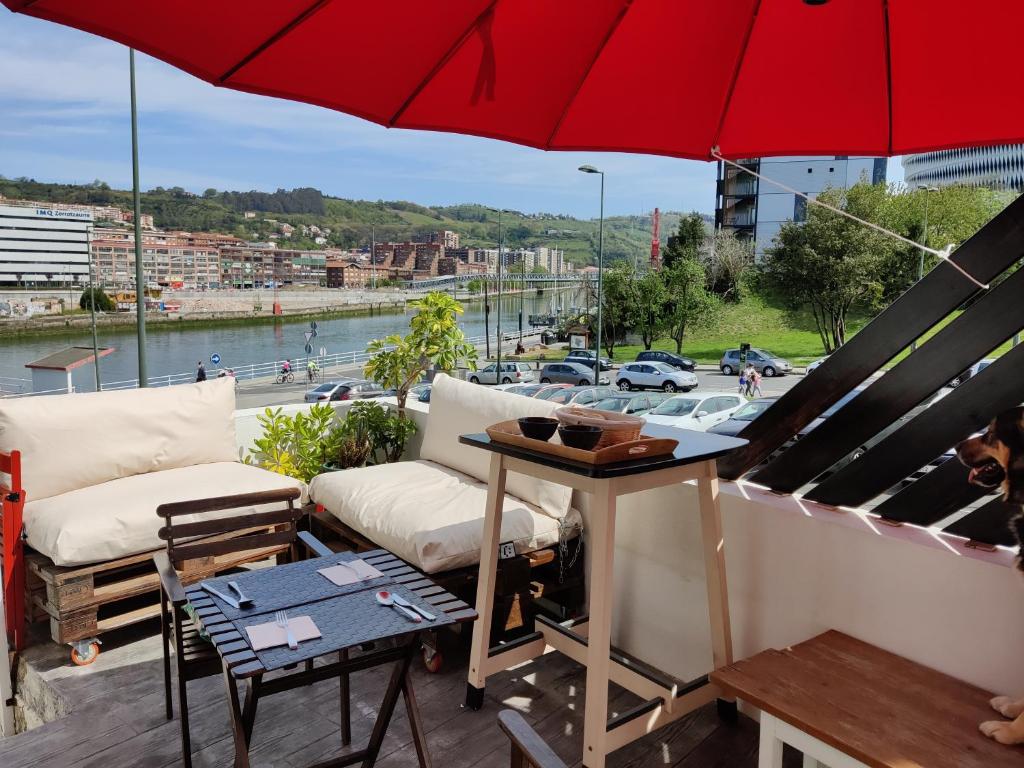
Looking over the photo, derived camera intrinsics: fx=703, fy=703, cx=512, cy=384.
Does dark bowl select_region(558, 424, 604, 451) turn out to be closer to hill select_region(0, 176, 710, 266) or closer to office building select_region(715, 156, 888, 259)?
office building select_region(715, 156, 888, 259)

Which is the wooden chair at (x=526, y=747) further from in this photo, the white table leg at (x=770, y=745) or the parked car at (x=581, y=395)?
the parked car at (x=581, y=395)

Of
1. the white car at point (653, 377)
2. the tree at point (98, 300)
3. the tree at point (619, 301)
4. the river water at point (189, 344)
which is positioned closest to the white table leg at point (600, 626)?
the white car at point (653, 377)

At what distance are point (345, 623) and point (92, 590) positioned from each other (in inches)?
60.7

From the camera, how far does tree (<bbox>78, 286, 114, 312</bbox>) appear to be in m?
12.9

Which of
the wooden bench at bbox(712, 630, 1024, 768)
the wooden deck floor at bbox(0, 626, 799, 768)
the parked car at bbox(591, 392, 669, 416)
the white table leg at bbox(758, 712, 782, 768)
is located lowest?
the wooden deck floor at bbox(0, 626, 799, 768)

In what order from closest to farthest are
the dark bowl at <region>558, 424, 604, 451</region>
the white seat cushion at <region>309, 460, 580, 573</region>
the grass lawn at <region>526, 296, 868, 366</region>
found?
the dark bowl at <region>558, 424, 604, 451</region> → the white seat cushion at <region>309, 460, 580, 573</region> → the grass lawn at <region>526, 296, 868, 366</region>

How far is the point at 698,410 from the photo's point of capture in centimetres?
291

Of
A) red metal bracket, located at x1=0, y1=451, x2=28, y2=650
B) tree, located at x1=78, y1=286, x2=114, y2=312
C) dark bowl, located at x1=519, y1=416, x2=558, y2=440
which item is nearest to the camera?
dark bowl, located at x1=519, y1=416, x2=558, y2=440

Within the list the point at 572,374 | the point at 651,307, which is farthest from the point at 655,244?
the point at 572,374

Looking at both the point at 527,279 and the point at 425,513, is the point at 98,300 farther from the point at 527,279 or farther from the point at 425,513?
the point at 425,513

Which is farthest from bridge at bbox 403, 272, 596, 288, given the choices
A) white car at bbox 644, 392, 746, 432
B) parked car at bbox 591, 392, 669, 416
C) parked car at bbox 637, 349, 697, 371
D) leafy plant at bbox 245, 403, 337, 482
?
white car at bbox 644, 392, 746, 432

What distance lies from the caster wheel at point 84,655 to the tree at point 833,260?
10.8 ft

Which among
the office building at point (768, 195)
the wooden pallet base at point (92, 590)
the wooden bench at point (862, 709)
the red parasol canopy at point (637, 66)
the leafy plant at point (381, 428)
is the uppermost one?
the office building at point (768, 195)

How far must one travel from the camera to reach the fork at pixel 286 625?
1457 mm
